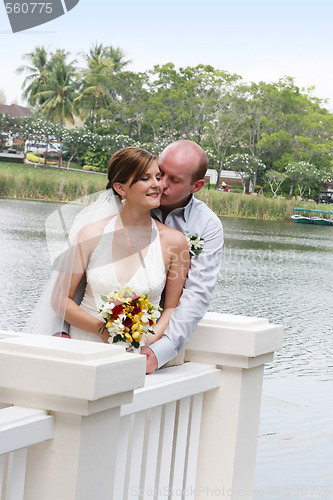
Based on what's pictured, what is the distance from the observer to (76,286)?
203cm

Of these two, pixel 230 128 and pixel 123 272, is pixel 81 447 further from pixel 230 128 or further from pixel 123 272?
pixel 230 128

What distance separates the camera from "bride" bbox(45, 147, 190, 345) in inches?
78.7

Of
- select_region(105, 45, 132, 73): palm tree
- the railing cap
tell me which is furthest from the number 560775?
select_region(105, 45, 132, 73): palm tree

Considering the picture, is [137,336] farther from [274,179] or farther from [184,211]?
[274,179]

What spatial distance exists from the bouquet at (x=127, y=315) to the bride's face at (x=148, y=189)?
0.24 metres

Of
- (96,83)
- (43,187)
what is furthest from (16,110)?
(43,187)

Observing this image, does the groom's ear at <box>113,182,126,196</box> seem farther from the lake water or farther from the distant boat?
the distant boat

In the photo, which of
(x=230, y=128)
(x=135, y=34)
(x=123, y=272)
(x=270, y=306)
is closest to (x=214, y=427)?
(x=123, y=272)

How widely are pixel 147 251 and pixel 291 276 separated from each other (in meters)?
16.2

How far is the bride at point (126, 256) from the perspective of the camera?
6.56 ft

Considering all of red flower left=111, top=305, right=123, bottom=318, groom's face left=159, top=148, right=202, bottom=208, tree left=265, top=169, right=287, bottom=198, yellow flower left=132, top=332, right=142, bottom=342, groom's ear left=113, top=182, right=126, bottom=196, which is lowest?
tree left=265, top=169, right=287, bottom=198

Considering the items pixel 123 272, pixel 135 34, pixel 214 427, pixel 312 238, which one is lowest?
pixel 312 238

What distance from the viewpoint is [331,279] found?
18.0m

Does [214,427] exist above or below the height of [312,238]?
above
